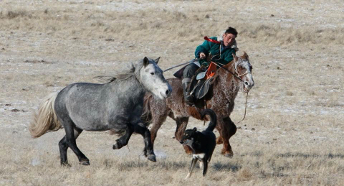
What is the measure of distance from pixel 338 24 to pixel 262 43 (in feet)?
20.9

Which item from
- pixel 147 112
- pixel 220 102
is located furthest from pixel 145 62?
pixel 147 112

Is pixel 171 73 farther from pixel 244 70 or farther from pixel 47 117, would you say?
pixel 47 117

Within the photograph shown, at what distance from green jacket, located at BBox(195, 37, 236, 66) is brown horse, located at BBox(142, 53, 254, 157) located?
0.84 ft

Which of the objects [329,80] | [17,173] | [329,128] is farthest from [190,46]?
[17,173]

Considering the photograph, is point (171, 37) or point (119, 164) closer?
point (119, 164)

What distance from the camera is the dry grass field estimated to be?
957 centimetres

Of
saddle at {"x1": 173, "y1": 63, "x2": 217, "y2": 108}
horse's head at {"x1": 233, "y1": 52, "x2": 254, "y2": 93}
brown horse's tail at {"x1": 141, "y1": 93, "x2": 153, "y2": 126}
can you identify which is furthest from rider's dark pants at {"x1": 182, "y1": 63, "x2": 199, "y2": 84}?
horse's head at {"x1": 233, "y1": 52, "x2": 254, "y2": 93}

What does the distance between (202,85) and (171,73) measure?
11035 mm

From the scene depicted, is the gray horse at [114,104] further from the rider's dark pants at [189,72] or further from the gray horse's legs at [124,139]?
the rider's dark pants at [189,72]

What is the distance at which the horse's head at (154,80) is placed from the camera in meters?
8.55

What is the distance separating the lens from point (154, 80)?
8664 millimetres

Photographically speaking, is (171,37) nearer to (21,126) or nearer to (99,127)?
(21,126)

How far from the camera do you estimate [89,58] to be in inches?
995

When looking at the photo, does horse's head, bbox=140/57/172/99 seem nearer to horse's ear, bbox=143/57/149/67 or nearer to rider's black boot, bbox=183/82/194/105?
horse's ear, bbox=143/57/149/67
